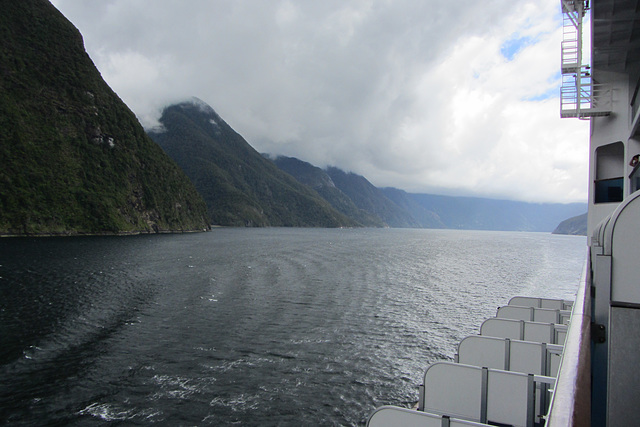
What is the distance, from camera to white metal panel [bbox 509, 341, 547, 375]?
1227 cm

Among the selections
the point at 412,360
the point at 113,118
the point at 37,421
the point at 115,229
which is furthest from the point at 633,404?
the point at 113,118

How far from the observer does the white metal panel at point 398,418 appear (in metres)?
8.45

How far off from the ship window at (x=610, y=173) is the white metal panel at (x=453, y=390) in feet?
54.6

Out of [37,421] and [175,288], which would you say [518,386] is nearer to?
[37,421]

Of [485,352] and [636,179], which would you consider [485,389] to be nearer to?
[485,352]

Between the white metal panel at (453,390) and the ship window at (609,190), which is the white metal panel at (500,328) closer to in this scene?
the white metal panel at (453,390)

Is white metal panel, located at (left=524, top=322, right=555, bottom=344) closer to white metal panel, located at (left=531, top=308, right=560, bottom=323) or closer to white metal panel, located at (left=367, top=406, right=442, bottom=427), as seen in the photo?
white metal panel, located at (left=531, top=308, right=560, bottom=323)

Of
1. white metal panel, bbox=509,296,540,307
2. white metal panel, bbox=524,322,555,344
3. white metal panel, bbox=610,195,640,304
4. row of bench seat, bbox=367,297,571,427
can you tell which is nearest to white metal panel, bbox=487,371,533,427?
row of bench seat, bbox=367,297,571,427

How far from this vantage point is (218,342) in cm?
2283

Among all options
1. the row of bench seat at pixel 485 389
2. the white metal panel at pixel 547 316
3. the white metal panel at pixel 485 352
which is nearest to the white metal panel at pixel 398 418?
the row of bench seat at pixel 485 389

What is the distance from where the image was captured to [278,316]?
29156mm

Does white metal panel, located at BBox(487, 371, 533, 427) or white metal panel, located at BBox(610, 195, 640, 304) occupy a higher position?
white metal panel, located at BBox(610, 195, 640, 304)

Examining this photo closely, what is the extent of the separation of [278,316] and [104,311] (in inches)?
518

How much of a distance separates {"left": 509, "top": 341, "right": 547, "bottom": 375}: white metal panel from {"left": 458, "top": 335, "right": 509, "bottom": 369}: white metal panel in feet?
1.03
